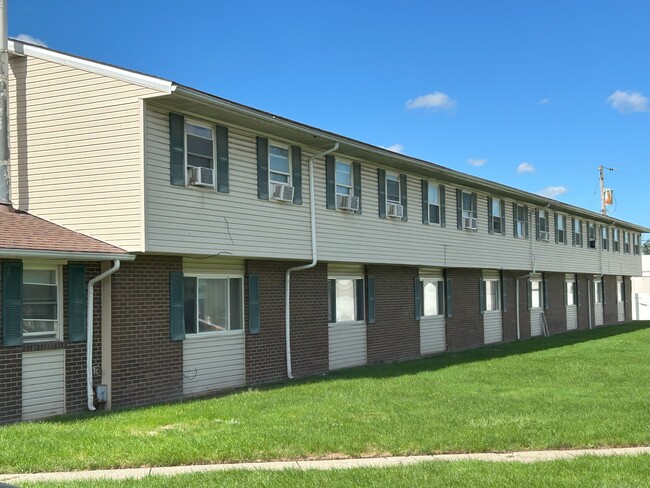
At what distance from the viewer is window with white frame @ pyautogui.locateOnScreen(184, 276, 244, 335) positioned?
14023 mm

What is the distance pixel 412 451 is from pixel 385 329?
1164 centimetres

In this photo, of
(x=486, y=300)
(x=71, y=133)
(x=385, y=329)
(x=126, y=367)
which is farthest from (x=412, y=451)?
(x=486, y=300)

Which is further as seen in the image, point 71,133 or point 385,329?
point 385,329

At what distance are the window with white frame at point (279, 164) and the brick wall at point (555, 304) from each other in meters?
18.8

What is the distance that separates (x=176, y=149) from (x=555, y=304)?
23663 millimetres

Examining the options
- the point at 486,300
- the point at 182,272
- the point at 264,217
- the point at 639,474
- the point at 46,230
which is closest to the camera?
the point at 639,474

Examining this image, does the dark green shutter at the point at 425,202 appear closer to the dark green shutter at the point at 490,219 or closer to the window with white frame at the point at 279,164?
the dark green shutter at the point at 490,219

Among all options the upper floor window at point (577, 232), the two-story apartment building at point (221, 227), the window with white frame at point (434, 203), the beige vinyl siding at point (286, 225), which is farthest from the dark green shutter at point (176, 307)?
the upper floor window at point (577, 232)

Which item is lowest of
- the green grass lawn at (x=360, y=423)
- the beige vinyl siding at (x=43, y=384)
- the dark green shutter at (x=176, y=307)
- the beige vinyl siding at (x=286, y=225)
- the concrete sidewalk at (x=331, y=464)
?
the concrete sidewalk at (x=331, y=464)

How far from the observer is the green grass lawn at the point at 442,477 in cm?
698

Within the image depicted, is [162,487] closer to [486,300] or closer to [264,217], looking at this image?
[264,217]

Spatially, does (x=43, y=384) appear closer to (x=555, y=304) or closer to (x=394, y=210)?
Answer: (x=394, y=210)

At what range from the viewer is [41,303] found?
11.5 m

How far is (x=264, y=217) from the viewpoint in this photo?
14719 mm
